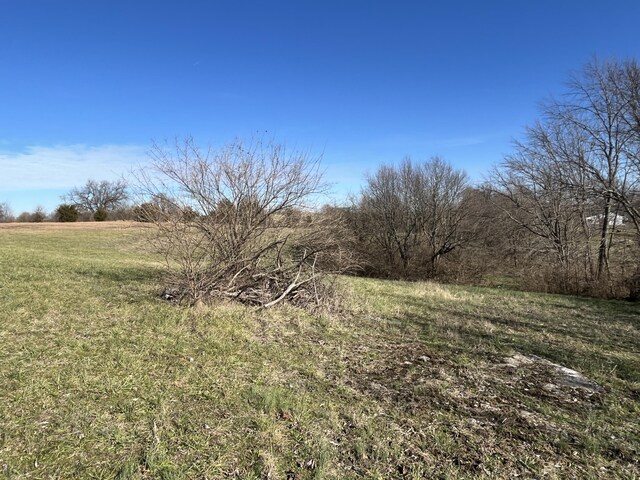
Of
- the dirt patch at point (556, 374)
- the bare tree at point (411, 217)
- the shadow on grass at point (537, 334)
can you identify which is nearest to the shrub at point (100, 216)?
the bare tree at point (411, 217)

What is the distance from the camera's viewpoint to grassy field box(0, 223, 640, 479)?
285cm

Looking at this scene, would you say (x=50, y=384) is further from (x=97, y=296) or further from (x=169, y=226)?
(x=97, y=296)

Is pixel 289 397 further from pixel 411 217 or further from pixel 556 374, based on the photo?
pixel 411 217

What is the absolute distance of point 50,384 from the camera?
3713mm

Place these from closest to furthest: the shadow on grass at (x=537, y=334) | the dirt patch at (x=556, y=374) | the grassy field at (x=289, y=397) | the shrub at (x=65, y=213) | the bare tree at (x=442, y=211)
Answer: the grassy field at (x=289, y=397) → the dirt patch at (x=556, y=374) → the shadow on grass at (x=537, y=334) → the bare tree at (x=442, y=211) → the shrub at (x=65, y=213)

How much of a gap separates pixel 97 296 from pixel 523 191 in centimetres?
2177

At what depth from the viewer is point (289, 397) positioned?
12.6 ft

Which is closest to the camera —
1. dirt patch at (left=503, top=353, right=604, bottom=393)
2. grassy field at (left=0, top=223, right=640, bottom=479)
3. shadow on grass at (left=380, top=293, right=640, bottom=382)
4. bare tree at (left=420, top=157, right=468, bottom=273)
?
grassy field at (left=0, top=223, right=640, bottom=479)

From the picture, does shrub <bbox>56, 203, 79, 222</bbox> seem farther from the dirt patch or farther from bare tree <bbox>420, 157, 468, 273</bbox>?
the dirt patch

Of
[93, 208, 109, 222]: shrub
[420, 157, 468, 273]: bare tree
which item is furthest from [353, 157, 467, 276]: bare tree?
[93, 208, 109, 222]: shrub

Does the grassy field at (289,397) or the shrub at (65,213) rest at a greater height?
the shrub at (65,213)

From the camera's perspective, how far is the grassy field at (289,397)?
112 inches

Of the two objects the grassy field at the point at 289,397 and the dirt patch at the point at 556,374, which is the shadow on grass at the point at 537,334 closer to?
the grassy field at the point at 289,397

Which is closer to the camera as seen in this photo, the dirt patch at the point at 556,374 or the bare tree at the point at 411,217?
the dirt patch at the point at 556,374
